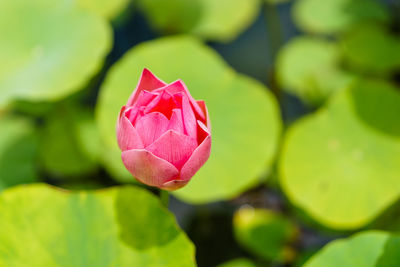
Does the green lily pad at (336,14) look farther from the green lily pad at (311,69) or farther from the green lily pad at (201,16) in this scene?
the green lily pad at (201,16)

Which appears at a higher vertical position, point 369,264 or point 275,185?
point 369,264

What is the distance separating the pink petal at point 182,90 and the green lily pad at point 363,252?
0.29 metres

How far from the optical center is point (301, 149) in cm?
100

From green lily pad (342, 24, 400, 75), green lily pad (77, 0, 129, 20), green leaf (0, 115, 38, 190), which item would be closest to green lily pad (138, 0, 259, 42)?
green lily pad (77, 0, 129, 20)

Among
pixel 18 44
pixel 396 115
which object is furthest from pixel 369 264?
pixel 18 44

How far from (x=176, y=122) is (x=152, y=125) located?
0.10ft

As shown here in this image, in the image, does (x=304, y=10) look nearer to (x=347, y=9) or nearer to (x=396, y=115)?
(x=347, y=9)

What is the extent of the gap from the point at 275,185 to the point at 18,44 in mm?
803

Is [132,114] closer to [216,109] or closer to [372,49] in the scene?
[216,109]

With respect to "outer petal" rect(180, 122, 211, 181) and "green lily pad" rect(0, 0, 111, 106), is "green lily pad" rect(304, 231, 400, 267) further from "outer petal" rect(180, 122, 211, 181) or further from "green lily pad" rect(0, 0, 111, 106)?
"green lily pad" rect(0, 0, 111, 106)

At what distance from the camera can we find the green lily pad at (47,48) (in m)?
0.99

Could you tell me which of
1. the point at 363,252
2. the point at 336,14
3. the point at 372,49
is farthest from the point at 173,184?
the point at 336,14

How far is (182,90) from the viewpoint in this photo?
0.55 metres

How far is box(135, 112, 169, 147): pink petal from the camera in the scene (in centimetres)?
52
